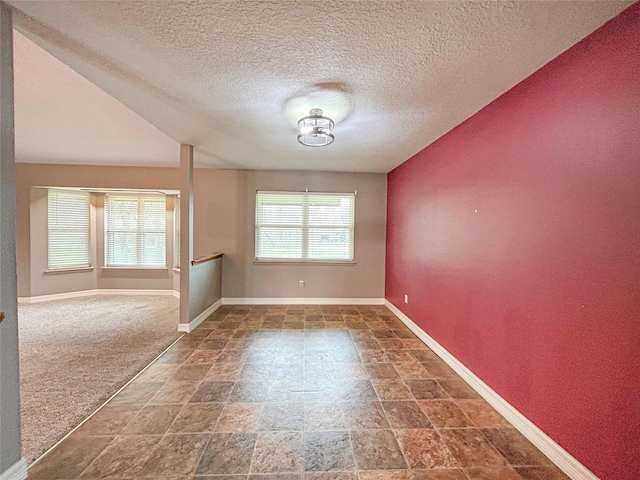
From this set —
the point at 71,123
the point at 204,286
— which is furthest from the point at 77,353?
the point at 71,123

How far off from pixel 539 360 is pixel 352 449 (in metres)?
1.31

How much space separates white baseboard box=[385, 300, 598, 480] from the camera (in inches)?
52.5

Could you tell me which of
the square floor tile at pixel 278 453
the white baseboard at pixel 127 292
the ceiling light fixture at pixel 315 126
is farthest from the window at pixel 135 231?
the square floor tile at pixel 278 453

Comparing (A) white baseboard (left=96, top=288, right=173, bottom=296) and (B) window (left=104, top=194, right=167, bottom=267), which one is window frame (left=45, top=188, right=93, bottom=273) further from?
(A) white baseboard (left=96, top=288, right=173, bottom=296)

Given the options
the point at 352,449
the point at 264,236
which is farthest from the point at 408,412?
the point at 264,236

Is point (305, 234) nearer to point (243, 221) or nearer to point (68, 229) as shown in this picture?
point (243, 221)

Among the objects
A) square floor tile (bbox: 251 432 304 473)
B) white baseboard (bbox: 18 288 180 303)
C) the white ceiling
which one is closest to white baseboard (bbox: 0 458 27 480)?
square floor tile (bbox: 251 432 304 473)

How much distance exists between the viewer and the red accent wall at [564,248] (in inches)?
45.3

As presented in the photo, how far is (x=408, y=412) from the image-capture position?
1.83 metres

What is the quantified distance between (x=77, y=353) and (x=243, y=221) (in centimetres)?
270

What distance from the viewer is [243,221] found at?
4.48m

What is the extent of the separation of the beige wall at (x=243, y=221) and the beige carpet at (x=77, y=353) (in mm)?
1150

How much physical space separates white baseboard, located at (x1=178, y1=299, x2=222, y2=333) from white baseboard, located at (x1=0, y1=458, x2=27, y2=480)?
193 centimetres

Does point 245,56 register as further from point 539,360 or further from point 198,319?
point 198,319
